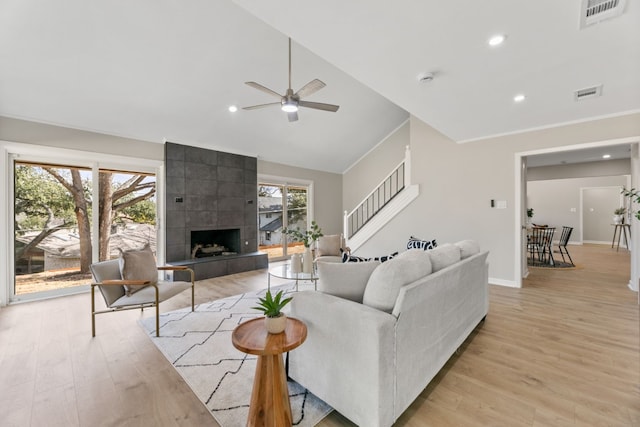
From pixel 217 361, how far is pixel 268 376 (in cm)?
110

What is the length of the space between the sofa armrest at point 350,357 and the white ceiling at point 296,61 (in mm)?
1990

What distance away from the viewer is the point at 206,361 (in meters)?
2.30

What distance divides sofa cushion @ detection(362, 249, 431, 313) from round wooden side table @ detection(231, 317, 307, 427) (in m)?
0.49

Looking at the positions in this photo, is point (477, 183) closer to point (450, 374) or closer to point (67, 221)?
point (450, 374)

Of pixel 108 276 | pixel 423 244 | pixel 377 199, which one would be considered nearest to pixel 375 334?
pixel 423 244

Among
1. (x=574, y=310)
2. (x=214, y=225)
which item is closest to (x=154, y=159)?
(x=214, y=225)

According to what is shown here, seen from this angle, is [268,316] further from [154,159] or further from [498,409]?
[154,159]

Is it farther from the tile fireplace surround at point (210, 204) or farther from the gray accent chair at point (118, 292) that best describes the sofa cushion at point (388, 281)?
the tile fireplace surround at point (210, 204)

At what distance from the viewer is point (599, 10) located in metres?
1.89

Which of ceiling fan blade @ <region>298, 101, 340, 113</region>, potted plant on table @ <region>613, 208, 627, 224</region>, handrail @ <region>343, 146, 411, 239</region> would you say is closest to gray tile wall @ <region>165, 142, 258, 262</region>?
handrail @ <region>343, 146, 411, 239</region>

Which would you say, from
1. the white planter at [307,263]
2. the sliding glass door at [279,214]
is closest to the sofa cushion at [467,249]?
the white planter at [307,263]

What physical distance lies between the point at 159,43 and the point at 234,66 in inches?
38.6

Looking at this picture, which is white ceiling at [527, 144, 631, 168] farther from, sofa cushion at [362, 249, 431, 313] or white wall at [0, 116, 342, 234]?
white wall at [0, 116, 342, 234]

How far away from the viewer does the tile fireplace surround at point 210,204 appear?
5.11 metres
